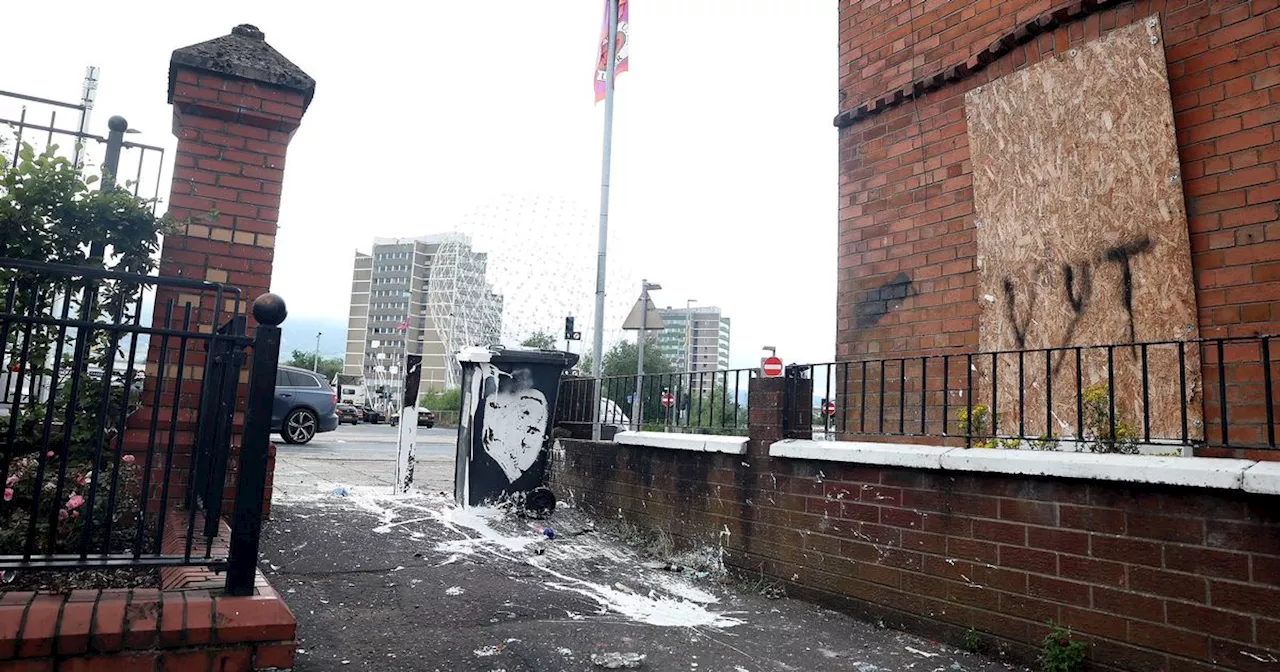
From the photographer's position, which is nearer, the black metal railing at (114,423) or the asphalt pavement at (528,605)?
the black metal railing at (114,423)

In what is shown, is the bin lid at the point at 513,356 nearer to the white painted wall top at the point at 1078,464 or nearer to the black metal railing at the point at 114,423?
the black metal railing at the point at 114,423

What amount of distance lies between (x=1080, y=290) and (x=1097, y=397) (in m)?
0.66

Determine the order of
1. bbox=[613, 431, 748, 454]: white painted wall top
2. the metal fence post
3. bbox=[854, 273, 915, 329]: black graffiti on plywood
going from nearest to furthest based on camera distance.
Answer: the metal fence post → bbox=[613, 431, 748, 454]: white painted wall top → bbox=[854, 273, 915, 329]: black graffiti on plywood

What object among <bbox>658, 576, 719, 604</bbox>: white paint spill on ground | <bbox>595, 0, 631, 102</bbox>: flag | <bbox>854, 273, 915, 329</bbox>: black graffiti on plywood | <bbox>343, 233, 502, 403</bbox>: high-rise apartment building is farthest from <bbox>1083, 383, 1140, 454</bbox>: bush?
<bbox>343, 233, 502, 403</bbox>: high-rise apartment building

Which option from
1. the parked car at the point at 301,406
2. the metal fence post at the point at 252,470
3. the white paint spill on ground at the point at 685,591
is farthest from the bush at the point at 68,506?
the parked car at the point at 301,406

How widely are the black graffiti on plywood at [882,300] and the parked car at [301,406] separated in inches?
472

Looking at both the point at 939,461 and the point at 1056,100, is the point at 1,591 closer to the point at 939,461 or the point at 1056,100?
the point at 939,461

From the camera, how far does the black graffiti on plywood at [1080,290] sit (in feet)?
14.0

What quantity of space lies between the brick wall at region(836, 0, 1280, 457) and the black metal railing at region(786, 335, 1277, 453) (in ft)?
0.41

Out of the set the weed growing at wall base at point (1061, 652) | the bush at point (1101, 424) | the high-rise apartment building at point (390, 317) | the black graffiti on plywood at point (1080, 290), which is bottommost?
the weed growing at wall base at point (1061, 652)

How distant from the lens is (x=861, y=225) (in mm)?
6051

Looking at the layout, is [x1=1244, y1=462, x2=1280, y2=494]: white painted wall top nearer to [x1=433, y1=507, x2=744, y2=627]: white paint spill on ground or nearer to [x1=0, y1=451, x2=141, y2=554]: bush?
[x1=433, y1=507, x2=744, y2=627]: white paint spill on ground

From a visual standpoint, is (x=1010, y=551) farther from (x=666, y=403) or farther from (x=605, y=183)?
(x=605, y=183)

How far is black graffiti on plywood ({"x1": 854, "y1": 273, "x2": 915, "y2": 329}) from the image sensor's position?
5.63m
